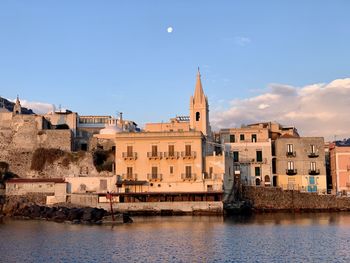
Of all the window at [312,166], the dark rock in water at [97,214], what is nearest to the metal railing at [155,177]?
the dark rock in water at [97,214]

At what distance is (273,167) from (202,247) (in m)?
38.9

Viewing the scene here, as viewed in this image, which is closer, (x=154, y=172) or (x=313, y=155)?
(x=154, y=172)

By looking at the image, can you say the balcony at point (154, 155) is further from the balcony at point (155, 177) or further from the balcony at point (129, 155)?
the balcony at point (155, 177)

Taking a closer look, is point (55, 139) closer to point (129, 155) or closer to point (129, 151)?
point (129, 151)

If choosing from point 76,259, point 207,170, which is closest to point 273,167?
point 207,170

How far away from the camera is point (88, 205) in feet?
200

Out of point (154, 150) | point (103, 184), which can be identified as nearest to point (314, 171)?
point (154, 150)

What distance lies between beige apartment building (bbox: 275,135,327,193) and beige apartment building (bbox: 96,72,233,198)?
920 cm

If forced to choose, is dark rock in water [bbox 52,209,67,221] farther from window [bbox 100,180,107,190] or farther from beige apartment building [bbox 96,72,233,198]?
beige apartment building [bbox 96,72,233,198]

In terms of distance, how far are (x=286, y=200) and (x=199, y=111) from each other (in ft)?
54.4

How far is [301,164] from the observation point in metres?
70.8

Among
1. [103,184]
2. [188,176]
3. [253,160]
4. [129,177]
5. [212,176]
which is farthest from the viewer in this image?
[253,160]

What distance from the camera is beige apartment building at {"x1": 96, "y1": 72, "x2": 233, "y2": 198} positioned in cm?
6278

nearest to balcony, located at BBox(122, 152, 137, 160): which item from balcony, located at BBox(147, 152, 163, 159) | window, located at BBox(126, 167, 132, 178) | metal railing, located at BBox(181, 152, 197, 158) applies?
window, located at BBox(126, 167, 132, 178)
